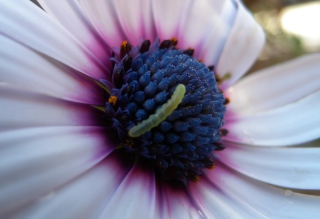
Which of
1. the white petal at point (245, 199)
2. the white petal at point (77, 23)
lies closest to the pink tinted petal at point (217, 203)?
the white petal at point (245, 199)

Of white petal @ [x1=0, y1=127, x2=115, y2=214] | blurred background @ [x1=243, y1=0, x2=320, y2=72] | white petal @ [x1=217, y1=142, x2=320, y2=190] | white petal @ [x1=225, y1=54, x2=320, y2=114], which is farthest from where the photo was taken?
blurred background @ [x1=243, y1=0, x2=320, y2=72]

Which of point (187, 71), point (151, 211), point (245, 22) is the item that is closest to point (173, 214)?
point (151, 211)

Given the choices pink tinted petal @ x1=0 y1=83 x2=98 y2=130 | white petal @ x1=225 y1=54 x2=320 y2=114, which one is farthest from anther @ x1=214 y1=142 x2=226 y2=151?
pink tinted petal @ x1=0 y1=83 x2=98 y2=130

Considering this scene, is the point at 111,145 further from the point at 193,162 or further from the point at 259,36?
the point at 259,36

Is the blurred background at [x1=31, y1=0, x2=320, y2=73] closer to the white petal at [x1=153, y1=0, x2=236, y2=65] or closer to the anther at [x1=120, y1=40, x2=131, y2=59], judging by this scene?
the white petal at [x1=153, y1=0, x2=236, y2=65]

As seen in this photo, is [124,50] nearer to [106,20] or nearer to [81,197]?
[106,20]

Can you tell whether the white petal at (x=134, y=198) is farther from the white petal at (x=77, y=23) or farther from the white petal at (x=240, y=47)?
the white petal at (x=240, y=47)
